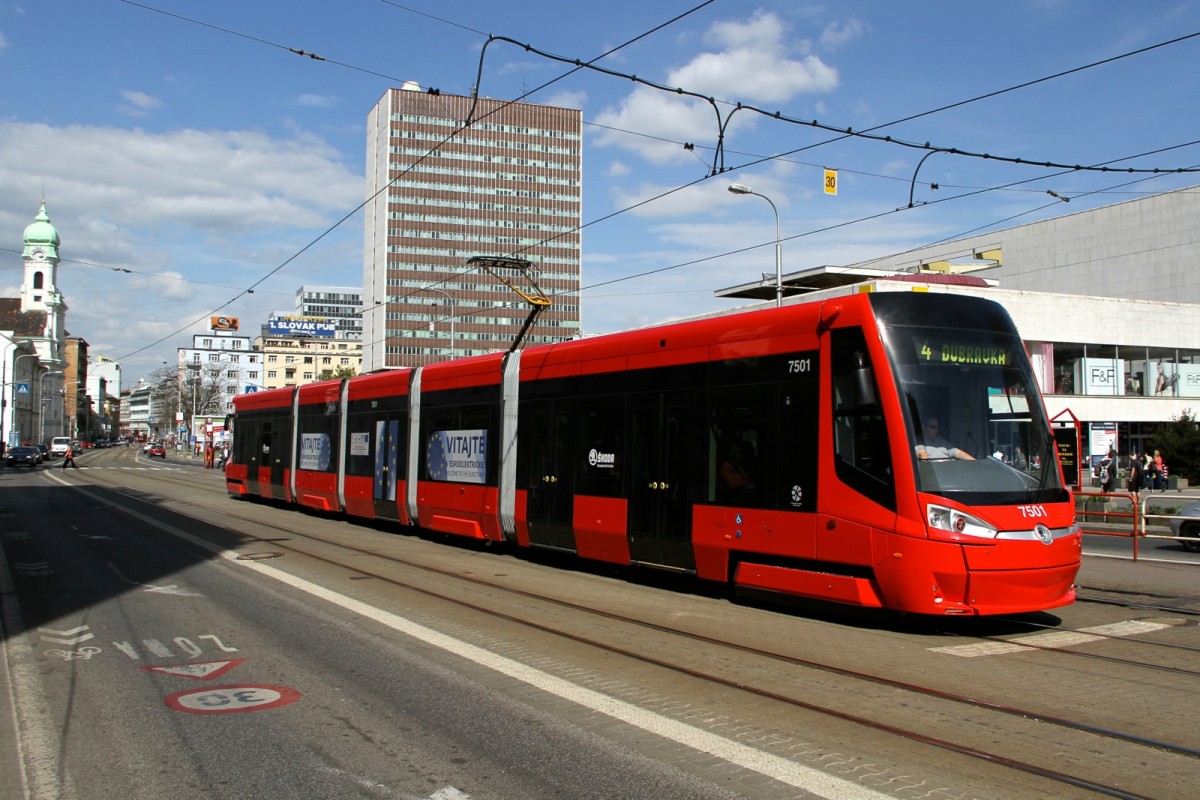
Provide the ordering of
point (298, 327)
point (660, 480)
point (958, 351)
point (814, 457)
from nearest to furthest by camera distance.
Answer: point (958, 351) < point (814, 457) < point (660, 480) < point (298, 327)

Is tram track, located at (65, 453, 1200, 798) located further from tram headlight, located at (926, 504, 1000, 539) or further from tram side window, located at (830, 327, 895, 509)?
tram side window, located at (830, 327, 895, 509)

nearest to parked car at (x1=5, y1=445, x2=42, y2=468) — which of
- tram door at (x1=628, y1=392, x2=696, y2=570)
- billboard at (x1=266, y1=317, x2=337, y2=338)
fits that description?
tram door at (x1=628, y1=392, x2=696, y2=570)

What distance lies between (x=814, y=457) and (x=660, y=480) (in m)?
2.53

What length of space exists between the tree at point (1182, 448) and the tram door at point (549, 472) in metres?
30.6

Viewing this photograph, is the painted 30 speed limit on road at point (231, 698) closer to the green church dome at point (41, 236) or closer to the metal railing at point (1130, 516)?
the metal railing at point (1130, 516)

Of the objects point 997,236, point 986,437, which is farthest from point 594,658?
point 997,236

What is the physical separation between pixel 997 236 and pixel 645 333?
7168 centimetres

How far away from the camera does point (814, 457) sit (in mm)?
9352

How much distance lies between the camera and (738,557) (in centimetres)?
1017

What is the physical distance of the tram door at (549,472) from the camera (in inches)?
522

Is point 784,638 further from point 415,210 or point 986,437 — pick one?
point 415,210

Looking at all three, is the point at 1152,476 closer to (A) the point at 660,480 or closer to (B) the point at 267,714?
(A) the point at 660,480

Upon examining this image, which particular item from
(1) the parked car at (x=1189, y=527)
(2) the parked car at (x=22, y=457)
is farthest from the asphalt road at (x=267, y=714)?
(2) the parked car at (x=22, y=457)

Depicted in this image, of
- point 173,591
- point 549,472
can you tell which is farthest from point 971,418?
point 173,591
